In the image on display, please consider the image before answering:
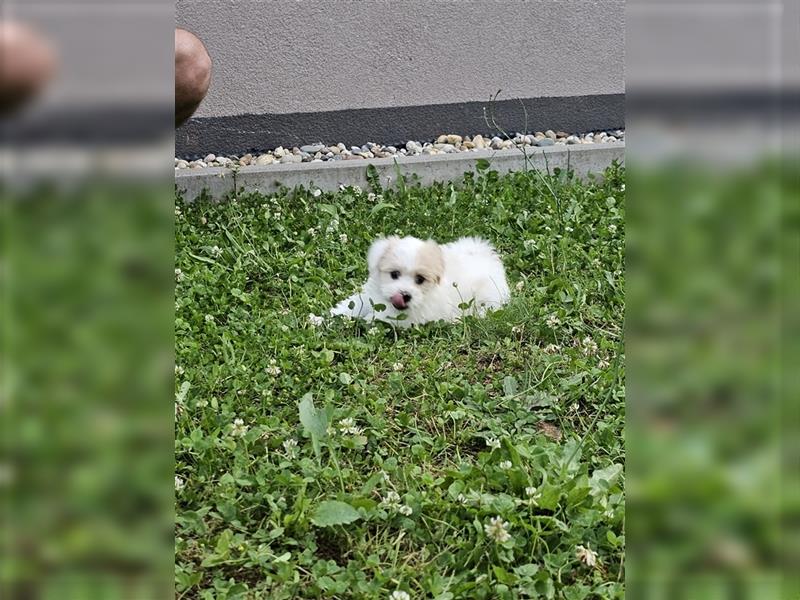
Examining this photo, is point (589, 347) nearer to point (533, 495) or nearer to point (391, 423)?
point (391, 423)

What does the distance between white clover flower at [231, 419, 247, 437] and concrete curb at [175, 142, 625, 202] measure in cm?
263

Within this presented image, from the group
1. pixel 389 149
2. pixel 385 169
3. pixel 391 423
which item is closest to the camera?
pixel 391 423

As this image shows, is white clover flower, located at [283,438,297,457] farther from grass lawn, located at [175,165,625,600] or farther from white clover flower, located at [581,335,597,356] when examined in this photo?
white clover flower, located at [581,335,597,356]

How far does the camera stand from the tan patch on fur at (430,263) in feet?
11.0

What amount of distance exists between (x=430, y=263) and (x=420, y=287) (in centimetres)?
13

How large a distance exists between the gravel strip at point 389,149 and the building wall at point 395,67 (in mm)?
90

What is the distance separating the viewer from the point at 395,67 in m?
5.96
